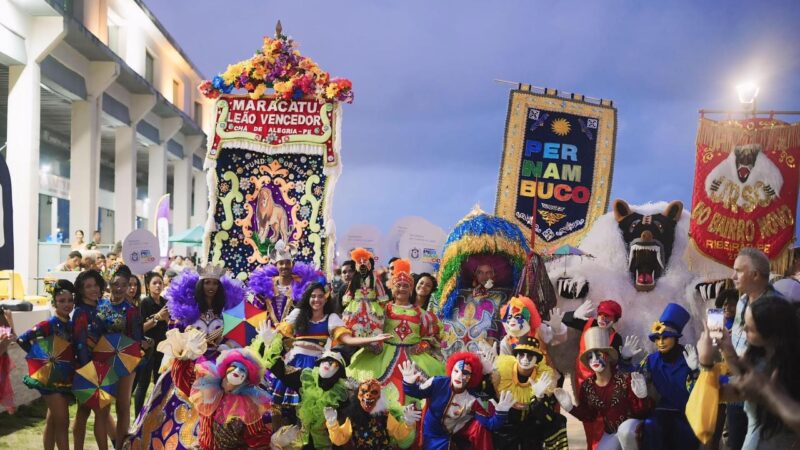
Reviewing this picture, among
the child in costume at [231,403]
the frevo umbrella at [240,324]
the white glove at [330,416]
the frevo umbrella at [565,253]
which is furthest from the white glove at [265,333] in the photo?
the frevo umbrella at [565,253]

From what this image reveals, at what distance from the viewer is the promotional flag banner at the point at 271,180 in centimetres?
1022

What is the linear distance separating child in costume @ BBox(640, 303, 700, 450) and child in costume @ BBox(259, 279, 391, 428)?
219cm

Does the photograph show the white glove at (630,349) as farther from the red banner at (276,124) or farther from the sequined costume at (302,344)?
the red banner at (276,124)

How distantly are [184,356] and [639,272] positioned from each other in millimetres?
4538

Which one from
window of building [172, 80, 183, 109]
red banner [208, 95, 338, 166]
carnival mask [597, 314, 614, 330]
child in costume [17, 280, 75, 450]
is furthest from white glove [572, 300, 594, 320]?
window of building [172, 80, 183, 109]

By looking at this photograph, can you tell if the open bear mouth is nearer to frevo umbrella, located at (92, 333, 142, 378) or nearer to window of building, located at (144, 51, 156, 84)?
frevo umbrella, located at (92, 333, 142, 378)

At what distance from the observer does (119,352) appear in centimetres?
691

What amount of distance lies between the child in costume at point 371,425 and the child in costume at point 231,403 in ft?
1.64

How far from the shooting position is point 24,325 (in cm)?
936

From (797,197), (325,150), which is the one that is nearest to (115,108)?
(325,150)

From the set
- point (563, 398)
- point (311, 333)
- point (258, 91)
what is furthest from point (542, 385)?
point (258, 91)

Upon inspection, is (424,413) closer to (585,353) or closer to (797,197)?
(585,353)

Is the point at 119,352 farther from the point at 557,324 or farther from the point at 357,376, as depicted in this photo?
the point at 557,324

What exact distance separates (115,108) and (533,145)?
15496 mm
